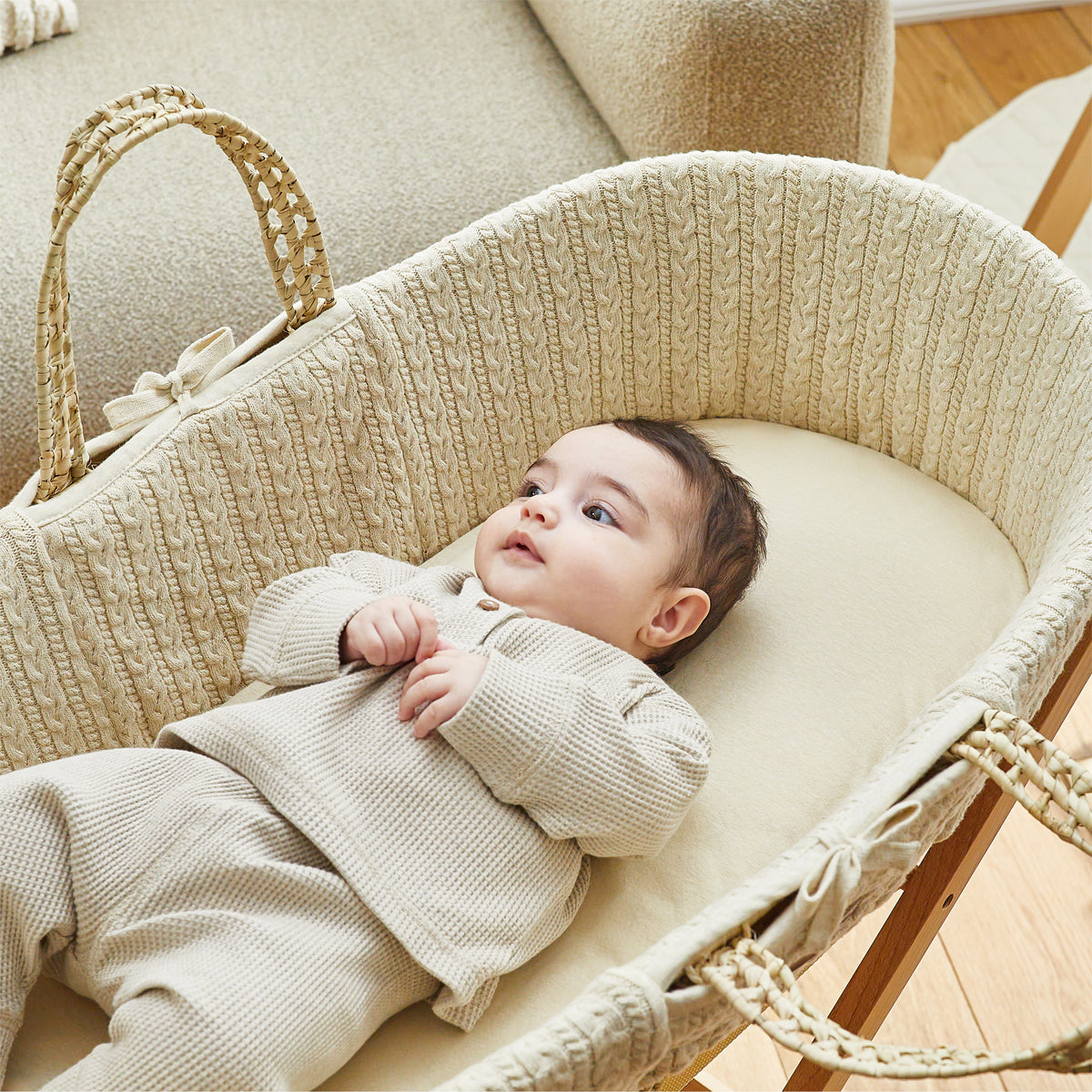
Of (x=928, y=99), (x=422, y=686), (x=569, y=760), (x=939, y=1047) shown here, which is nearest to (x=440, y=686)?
(x=422, y=686)

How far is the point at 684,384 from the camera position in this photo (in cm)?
142

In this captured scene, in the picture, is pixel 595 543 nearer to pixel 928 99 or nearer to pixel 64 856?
pixel 64 856

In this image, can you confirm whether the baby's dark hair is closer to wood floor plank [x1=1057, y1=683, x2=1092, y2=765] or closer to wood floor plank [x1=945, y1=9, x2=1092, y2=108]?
wood floor plank [x1=1057, y1=683, x2=1092, y2=765]

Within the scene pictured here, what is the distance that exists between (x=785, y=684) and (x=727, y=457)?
0.33 metres

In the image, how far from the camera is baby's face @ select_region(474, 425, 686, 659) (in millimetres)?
1062

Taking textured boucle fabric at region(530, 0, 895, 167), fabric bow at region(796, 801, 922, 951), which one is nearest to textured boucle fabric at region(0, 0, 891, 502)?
textured boucle fabric at region(530, 0, 895, 167)

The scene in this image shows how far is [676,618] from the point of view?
1.11 metres

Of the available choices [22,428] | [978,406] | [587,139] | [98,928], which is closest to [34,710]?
[98,928]

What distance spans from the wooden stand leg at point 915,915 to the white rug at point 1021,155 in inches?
58.9

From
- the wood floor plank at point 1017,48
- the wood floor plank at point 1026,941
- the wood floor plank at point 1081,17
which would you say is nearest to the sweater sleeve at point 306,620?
the wood floor plank at point 1026,941

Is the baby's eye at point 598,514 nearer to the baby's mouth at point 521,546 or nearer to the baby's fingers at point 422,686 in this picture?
the baby's mouth at point 521,546

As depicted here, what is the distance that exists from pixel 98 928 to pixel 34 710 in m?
0.25

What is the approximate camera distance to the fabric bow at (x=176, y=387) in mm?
1065

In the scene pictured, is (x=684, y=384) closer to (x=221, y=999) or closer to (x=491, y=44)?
(x=491, y=44)
